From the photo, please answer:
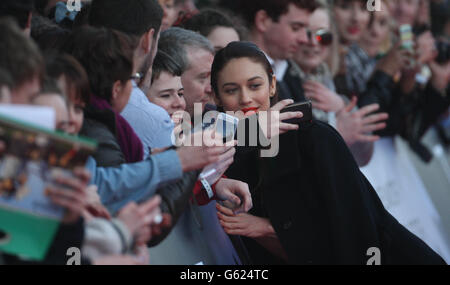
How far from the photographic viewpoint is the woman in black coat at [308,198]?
109 inches

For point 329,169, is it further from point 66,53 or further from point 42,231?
point 42,231

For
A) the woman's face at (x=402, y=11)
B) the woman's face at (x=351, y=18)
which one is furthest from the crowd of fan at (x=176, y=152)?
the woman's face at (x=402, y=11)

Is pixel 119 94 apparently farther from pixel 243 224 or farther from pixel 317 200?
pixel 317 200

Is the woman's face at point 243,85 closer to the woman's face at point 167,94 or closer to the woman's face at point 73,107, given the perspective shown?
the woman's face at point 167,94

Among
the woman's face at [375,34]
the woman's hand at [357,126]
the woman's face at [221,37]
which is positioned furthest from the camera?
the woman's face at [375,34]

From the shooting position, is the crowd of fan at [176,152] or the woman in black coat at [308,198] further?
the woman in black coat at [308,198]

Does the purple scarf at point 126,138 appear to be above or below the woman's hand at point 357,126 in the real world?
below

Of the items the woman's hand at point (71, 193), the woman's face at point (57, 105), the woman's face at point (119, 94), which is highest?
the woman's face at point (119, 94)

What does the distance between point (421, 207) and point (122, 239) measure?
4003 millimetres

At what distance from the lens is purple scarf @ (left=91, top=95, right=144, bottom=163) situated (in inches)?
90.1

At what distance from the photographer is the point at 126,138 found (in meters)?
2.34

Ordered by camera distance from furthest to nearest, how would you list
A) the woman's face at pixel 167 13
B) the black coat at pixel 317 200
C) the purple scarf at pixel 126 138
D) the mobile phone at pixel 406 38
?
the mobile phone at pixel 406 38 < the woman's face at pixel 167 13 < the black coat at pixel 317 200 < the purple scarf at pixel 126 138

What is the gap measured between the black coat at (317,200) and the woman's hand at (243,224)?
0.21 ft

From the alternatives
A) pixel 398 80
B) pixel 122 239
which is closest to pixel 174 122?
pixel 122 239
